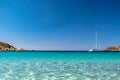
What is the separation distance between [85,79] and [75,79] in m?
0.64

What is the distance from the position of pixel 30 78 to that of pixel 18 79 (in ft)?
2.63

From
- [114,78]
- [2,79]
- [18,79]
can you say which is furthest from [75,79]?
[2,79]

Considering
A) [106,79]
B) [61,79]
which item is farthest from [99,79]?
[61,79]

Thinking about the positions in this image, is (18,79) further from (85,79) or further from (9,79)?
(85,79)

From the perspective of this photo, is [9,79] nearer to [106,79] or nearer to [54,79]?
[54,79]

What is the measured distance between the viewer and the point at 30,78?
49.2 feet

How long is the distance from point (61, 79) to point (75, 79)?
892 mm

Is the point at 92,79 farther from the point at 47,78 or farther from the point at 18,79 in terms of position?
the point at 18,79

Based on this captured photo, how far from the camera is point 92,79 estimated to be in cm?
1462

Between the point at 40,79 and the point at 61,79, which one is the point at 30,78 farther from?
the point at 61,79

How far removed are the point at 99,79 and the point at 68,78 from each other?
1.99 metres

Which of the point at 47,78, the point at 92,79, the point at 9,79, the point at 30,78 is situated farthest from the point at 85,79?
the point at 9,79

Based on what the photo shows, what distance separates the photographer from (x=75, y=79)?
575 inches

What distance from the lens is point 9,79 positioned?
14641mm
